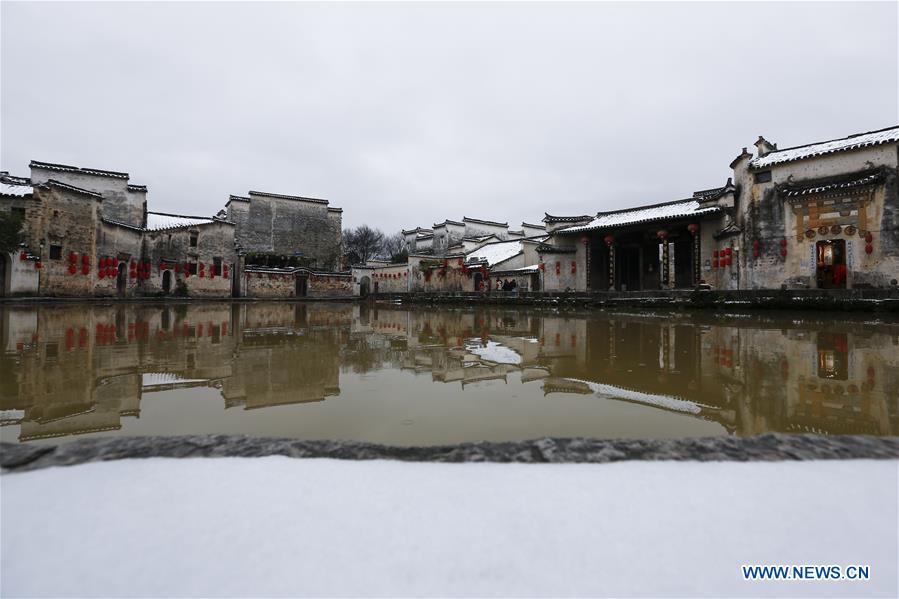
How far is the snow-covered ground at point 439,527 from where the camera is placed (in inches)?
48.3

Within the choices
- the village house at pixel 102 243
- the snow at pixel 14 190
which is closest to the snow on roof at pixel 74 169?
the village house at pixel 102 243

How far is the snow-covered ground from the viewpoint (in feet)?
4.03

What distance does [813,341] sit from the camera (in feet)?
22.3

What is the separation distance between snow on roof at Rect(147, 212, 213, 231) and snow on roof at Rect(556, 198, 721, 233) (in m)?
22.9

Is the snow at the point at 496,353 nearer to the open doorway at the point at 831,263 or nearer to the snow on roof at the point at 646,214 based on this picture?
the open doorway at the point at 831,263

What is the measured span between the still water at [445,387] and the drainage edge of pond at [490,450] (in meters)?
0.53

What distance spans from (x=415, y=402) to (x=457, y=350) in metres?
3.13

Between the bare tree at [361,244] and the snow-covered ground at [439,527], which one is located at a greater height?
the bare tree at [361,244]

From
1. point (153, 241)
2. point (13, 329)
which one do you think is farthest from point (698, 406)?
point (153, 241)

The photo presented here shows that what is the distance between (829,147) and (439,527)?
64.5ft

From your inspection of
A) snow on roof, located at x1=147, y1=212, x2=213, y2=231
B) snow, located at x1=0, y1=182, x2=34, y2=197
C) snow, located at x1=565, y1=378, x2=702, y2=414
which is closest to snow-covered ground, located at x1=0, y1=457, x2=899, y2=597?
snow, located at x1=565, y1=378, x2=702, y2=414

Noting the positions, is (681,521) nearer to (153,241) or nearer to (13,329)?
(13,329)

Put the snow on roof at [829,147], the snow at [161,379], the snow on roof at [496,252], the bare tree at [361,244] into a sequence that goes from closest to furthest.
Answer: the snow at [161,379], the snow on roof at [829,147], the snow on roof at [496,252], the bare tree at [361,244]

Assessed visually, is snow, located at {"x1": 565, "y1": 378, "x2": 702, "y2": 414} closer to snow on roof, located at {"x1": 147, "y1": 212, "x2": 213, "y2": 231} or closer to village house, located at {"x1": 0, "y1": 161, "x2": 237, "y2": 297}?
village house, located at {"x1": 0, "y1": 161, "x2": 237, "y2": 297}
